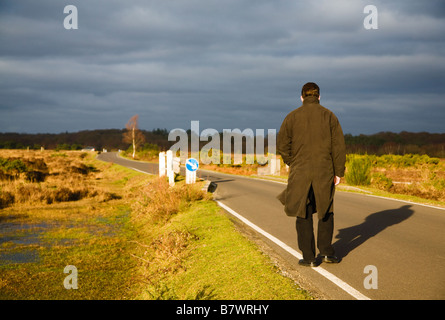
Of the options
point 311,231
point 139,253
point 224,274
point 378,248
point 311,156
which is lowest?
point 139,253

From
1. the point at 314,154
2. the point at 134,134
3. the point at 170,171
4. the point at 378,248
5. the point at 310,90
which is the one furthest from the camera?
the point at 134,134

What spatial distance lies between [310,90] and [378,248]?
2999 mm

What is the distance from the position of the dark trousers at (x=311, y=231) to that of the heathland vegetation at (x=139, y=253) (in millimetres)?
495

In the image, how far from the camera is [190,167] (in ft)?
47.1

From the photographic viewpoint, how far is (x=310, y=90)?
4879mm

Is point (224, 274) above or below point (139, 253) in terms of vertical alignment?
above

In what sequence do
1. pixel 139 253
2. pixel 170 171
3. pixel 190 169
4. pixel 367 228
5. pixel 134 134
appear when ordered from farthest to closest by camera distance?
pixel 134 134 → pixel 170 171 → pixel 190 169 → pixel 139 253 → pixel 367 228

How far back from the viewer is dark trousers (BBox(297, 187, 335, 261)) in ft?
15.8

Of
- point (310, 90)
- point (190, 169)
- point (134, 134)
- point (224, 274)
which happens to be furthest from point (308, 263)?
point (134, 134)

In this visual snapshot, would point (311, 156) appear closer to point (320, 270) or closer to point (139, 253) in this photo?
point (320, 270)

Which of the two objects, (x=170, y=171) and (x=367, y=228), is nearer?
(x=367, y=228)

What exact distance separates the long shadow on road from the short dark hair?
8.41ft

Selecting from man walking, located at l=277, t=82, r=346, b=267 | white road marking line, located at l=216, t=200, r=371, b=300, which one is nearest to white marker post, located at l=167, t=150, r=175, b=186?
white road marking line, located at l=216, t=200, r=371, b=300
